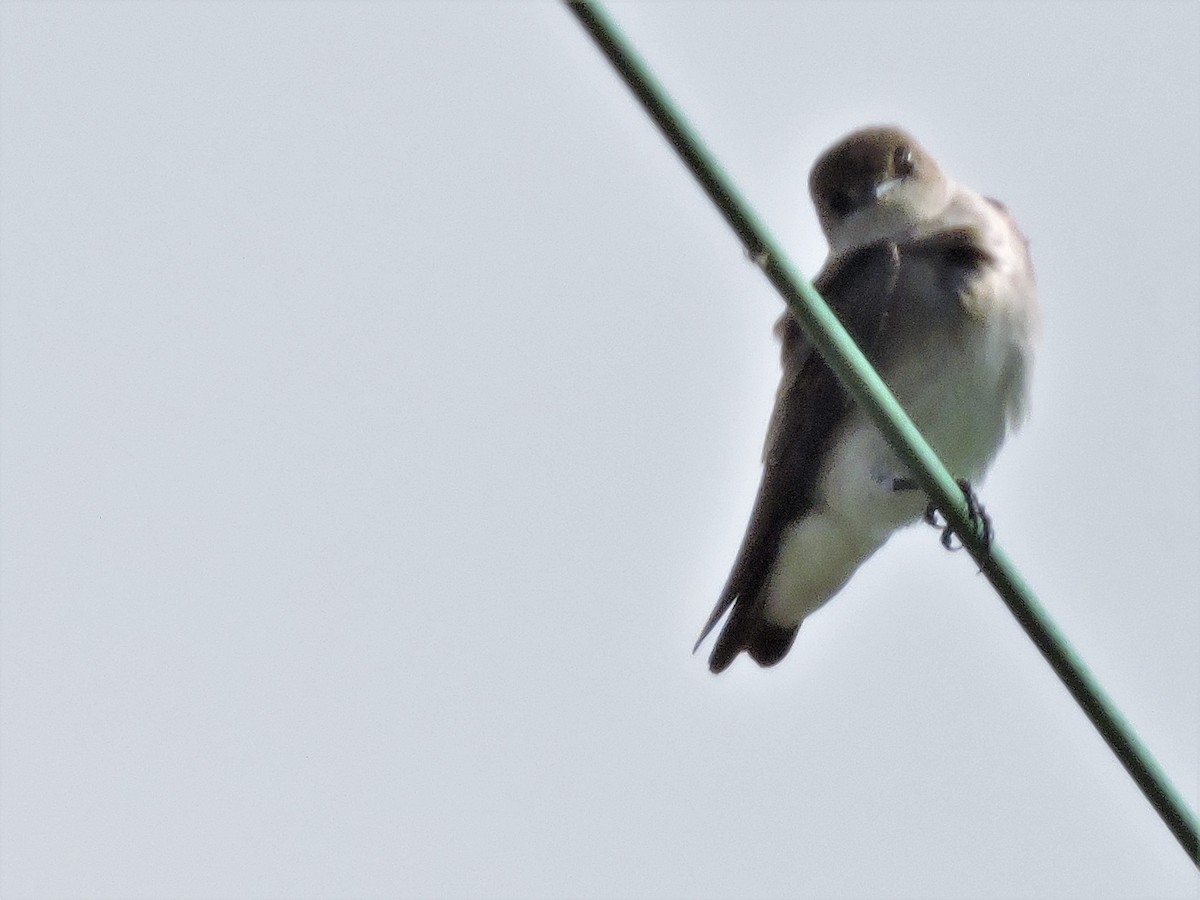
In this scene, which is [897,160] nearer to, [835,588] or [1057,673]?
[835,588]

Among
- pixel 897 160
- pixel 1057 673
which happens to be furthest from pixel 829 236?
pixel 1057 673

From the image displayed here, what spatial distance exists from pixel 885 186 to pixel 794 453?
3.22 ft

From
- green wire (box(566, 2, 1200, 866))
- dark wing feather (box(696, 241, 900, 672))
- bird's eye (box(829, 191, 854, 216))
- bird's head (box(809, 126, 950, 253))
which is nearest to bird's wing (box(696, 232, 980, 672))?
dark wing feather (box(696, 241, 900, 672))

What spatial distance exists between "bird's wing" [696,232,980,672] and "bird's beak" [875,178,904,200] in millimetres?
328

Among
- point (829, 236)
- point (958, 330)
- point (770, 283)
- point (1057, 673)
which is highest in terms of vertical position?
point (829, 236)

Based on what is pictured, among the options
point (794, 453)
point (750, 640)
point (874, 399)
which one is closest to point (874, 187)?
point (794, 453)

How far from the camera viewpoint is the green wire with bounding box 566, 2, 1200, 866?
2.50 metres

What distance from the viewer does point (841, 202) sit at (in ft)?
21.2

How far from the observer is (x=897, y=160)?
21.1 ft

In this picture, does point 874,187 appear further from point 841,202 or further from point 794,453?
point 794,453

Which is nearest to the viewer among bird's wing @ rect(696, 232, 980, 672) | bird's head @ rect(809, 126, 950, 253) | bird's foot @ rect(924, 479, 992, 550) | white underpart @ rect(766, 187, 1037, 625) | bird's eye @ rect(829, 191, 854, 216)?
bird's foot @ rect(924, 479, 992, 550)

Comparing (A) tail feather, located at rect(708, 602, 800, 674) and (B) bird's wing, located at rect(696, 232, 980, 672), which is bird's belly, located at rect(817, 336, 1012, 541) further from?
(A) tail feather, located at rect(708, 602, 800, 674)

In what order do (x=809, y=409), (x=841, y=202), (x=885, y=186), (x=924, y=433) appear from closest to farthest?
(x=924, y=433), (x=809, y=409), (x=885, y=186), (x=841, y=202)

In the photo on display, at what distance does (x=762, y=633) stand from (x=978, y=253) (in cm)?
126
